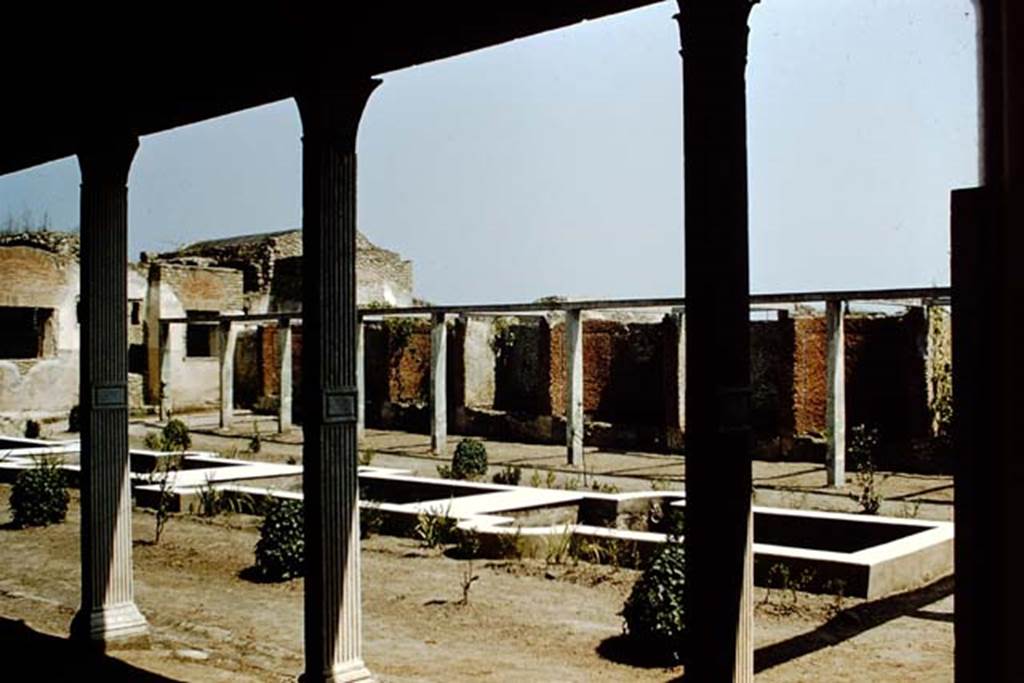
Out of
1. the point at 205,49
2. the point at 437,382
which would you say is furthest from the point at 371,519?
the point at 437,382

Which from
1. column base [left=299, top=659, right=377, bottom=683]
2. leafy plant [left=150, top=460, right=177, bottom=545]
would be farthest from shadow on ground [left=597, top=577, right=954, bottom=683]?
leafy plant [left=150, top=460, right=177, bottom=545]

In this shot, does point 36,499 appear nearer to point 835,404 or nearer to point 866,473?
point 835,404

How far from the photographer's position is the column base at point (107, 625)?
625 cm

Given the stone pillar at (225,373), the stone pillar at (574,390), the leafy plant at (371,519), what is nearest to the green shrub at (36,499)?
the leafy plant at (371,519)

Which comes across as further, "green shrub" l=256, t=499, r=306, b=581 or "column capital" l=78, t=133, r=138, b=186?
"green shrub" l=256, t=499, r=306, b=581

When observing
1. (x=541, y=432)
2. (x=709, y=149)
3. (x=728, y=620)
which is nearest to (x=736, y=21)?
(x=709, y=149)

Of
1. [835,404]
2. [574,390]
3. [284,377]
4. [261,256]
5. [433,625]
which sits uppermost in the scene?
[261,256]

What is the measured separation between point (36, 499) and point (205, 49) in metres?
8.61

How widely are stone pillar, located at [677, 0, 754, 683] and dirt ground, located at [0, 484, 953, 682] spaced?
2.94 meters

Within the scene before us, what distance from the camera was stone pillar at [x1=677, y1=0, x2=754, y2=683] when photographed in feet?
11.8

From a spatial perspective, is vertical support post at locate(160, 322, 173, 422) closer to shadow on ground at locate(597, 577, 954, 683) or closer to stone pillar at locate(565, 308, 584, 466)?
stone pillar at locate(565, 308, 584, 466)

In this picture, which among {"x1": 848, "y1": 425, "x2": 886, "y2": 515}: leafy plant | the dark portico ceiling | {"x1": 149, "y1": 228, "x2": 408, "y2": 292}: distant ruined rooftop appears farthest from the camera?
{"x1": 149, "y1": 228, "x2": 408, "y2": 292}: distant ruined rooftop

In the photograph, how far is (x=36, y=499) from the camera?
39.9 ft

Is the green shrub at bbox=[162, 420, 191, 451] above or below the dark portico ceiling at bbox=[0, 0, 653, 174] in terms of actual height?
below
